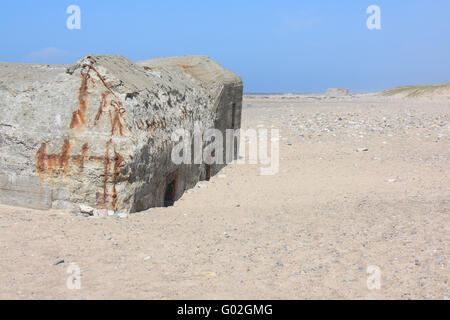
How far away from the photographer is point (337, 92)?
40.3 m

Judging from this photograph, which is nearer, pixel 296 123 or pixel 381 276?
pixel 381 276

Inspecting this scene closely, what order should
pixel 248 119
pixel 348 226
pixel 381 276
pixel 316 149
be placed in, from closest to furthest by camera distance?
1. pixel 381 276
2. pixel 348 226
3. pixel 316 149
4. pixel 248 119

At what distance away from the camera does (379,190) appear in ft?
19.2

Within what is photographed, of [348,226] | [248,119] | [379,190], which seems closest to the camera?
[348,226]

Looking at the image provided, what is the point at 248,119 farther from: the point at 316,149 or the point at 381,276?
the point at 381,276

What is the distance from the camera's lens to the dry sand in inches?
114

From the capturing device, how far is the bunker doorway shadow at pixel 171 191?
5336mm

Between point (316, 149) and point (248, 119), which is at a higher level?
point (248, 119)

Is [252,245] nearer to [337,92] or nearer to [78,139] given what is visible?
[78,139]

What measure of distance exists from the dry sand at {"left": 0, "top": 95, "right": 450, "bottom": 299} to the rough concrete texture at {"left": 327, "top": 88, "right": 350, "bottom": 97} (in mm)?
33717

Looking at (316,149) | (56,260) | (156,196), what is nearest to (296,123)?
(316,149)

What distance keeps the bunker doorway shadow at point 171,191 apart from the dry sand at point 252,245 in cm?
10
